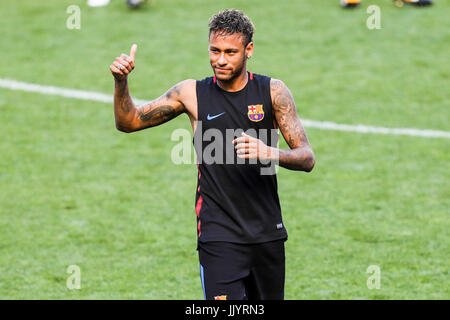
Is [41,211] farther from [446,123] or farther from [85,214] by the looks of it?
[446,123]

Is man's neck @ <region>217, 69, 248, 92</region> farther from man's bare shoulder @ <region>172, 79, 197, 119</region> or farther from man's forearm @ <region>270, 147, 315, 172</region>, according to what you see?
man's forearm @ <region>270, 147, 315, 172</region>

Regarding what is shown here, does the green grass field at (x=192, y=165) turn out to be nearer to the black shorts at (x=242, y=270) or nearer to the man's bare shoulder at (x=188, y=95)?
the black shorts at (x=242, y=270)

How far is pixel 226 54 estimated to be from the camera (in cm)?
590

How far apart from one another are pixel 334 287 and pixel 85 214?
12.3 feet

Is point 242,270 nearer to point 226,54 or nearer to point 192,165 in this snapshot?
point 226,54

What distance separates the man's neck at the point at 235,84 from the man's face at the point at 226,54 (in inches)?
3.8

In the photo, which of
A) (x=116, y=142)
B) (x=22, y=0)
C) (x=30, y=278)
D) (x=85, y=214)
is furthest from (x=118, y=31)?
(x=30, y=278)

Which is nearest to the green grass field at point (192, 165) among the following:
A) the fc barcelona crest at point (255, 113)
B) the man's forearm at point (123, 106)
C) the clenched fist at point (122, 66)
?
the man's forearm at point (123, 106)

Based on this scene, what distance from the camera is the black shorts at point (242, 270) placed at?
5.91 metres

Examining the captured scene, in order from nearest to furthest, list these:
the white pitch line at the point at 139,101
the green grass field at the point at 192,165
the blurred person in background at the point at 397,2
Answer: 1. the green grass field at the point at 192,165
2. the white pitch line at the point at 139,101
3. the blurred person in background at the point at 397,2

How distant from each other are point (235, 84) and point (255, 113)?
0.27m

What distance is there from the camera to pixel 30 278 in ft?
29.8

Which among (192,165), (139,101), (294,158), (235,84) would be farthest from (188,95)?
(139,101)
